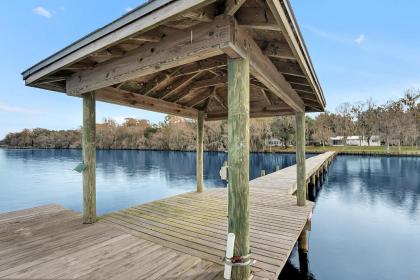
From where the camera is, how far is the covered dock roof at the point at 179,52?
2338 millimetres

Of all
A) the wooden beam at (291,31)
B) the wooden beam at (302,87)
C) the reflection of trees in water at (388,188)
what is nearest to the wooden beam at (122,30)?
the wooden beam at (291,31)

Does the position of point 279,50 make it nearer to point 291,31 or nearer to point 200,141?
point 291,31

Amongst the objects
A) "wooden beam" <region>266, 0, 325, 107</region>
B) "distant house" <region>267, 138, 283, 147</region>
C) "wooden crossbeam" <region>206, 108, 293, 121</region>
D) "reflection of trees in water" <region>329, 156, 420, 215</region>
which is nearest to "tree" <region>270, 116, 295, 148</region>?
"distant house" <region>267, 138, 283, 147</region>

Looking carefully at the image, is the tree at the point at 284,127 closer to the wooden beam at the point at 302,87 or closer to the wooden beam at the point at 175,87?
the wooden beam at the point at 302,87

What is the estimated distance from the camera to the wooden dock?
2859 mm

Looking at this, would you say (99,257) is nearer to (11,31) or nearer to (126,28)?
(126,28)

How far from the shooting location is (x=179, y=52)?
108 inches

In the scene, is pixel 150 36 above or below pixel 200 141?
above

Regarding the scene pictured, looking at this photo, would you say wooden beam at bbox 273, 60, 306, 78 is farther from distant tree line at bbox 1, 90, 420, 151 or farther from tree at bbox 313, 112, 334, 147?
tree at bbox 313, 112, 334, 147

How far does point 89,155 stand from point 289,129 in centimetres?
4764

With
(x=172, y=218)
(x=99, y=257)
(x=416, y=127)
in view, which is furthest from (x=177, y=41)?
(x=416, y=127)

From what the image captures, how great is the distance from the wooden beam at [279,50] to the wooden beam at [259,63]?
0.11 meters

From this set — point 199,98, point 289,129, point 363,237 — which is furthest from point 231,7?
point 289,129

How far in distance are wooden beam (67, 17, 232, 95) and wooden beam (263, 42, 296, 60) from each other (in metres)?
1.06
